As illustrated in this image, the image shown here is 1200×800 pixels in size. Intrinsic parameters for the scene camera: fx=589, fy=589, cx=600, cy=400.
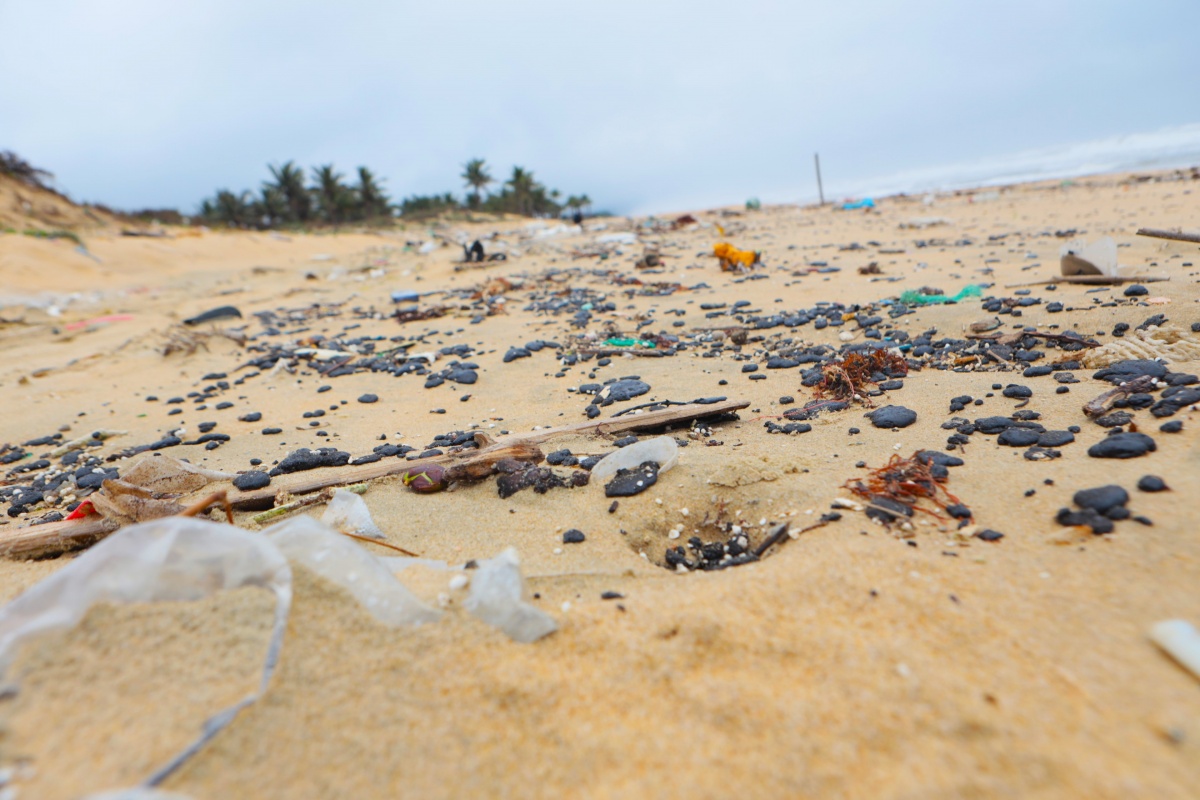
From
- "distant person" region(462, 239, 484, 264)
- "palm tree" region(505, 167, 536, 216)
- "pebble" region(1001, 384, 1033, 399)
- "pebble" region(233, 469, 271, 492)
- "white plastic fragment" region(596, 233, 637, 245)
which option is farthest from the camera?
"palm tree" region(505, 167, 536, 216)

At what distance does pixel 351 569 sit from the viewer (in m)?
1.69

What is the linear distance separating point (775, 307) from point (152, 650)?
5959 millimetres

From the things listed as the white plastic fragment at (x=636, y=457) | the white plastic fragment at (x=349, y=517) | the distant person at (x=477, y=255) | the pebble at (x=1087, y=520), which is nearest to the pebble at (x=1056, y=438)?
the pebble at (x=1087, y=520)

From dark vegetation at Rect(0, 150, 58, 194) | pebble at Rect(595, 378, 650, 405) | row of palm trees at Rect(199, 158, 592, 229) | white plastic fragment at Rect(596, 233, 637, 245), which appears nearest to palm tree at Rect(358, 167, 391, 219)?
row of palm trees at Rect(199, 158, 592, 229)

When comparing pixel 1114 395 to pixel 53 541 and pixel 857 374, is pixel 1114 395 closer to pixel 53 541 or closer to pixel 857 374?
pixel 857 374

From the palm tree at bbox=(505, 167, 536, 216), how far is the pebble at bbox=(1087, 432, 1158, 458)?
49.5 m

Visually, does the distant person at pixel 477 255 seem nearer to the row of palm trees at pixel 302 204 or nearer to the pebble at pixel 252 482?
the pebble at pixel 252 482

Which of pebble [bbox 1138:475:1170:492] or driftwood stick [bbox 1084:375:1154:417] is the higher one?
driftwood stick [bbox 1084:375:1154:417]

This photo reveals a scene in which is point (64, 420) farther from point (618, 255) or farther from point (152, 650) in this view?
point (618, 255)

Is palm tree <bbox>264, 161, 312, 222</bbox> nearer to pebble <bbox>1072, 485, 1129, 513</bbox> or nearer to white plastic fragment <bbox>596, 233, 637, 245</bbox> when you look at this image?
white plastic fragment <bbox>596, 233, 637, 245</bbox>

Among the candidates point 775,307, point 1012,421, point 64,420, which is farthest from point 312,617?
point 775,307

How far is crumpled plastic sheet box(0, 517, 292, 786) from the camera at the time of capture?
1295mm

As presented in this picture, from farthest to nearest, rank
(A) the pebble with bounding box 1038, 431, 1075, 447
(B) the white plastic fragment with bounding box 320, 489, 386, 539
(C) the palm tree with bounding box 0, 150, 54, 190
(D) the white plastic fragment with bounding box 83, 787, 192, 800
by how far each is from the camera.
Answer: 1. (C) the palm tree with bounding box 0, 150, 54, 190
2. (A) the pebble with bounding box 1038, 431, 1075, 447
3. (B) the white plastic fragment with bounding box 320, 489, 386, 539
4. (D) the white plastic fragment with bounding box 83, 787, 192, 800

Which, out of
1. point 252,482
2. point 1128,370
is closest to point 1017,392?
point 1128,370
